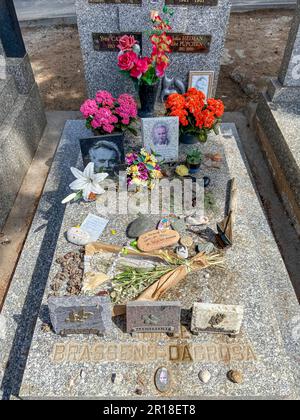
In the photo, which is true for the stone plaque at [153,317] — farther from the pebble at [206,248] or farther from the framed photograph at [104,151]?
the framed photograph at [104,151]

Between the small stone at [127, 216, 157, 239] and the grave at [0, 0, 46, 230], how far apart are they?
2.26 meters

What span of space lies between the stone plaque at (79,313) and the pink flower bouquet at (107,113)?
9.09ft

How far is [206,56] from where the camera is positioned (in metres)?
6.30

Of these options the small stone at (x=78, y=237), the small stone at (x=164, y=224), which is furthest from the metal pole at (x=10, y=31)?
the small stone at (x=164, y=224)

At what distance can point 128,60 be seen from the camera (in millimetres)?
5324

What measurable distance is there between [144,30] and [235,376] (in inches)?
213

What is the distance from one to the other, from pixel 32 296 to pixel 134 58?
3.79 m

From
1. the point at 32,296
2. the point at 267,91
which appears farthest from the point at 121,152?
the point at 267,91

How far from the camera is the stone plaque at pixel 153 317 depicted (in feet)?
11.3

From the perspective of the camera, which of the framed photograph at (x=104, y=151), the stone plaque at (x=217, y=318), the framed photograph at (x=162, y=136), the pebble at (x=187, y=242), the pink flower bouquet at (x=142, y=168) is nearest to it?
the stone plaque at (x=217, y=318)

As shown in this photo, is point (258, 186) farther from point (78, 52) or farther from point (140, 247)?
point (78, 52)

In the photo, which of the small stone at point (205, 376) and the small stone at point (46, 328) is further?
the small stone at point (46, 328)

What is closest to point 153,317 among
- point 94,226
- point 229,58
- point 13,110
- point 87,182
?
point 94,226

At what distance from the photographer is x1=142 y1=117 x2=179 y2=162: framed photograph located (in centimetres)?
511
